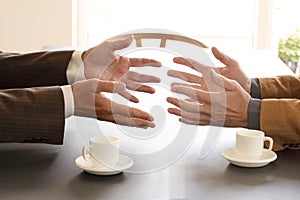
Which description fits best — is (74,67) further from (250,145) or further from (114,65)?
(250,145)

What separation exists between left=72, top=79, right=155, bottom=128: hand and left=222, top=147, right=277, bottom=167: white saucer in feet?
0.64

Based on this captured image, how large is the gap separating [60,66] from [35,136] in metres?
0.41

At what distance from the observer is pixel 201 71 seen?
4.23 ft

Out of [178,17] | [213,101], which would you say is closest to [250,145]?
[213,101]

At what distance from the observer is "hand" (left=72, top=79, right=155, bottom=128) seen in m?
1.18

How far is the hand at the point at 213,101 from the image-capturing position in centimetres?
123

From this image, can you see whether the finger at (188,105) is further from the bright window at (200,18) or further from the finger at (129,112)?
the bright window at (200,18)

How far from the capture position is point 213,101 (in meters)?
1.24

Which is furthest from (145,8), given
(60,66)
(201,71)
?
(201,71)

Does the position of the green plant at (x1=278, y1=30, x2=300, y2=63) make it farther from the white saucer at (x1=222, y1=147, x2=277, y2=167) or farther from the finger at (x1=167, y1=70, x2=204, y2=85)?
the white saucer at (x1=222, y1=147, x2=277, y2=167)

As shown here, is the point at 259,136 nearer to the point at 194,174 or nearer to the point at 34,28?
the point at 194,174

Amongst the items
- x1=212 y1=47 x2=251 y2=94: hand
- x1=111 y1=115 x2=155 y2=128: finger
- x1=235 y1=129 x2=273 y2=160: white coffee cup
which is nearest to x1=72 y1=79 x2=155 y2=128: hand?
x1=111 y1=115 x2=155 y2=128: finger

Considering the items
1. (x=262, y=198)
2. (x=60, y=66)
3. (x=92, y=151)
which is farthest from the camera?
(x=60, y=66)

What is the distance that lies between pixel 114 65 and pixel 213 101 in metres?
0.34
